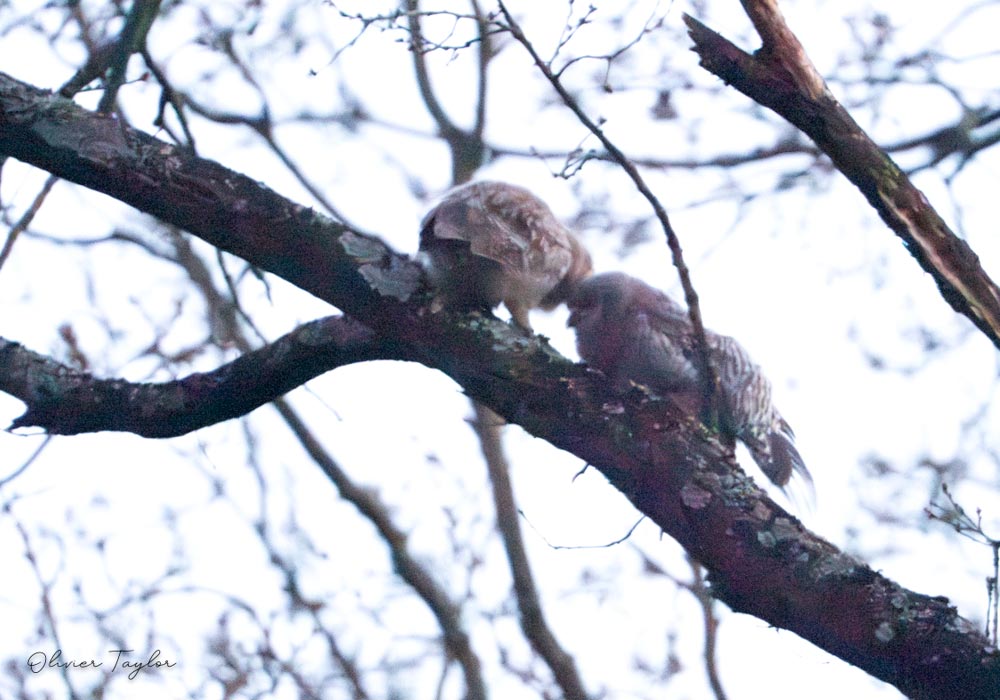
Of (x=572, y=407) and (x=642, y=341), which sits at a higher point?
(x=642, y=341)

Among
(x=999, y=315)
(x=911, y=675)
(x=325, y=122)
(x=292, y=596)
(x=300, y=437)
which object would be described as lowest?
(x=911, y=675)

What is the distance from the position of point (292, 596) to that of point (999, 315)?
17.8 ft

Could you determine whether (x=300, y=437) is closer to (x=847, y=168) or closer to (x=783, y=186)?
(x=783, y=186)

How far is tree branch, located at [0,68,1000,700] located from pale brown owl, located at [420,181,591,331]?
0.66 feet

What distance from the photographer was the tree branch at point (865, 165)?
104 inches

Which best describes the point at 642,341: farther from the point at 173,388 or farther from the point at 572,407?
the point at 173,388

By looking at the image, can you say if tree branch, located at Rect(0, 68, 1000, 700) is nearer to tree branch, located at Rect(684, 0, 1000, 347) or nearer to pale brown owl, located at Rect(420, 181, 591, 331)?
pale brown owl, located at Rect(420, 181, 591, 331)

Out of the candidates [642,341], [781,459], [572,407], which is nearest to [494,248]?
[572,407]

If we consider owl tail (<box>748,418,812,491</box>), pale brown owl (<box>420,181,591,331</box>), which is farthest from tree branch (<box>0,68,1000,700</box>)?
owl tail (<box>748,418,812,491</box>)

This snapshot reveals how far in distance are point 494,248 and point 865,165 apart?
1121mm

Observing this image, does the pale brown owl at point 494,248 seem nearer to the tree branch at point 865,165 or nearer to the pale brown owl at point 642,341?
the pale brown owl at point 642,341

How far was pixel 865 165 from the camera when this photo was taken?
264cm

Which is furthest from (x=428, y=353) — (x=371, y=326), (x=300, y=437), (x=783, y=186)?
(x=300, y=437)

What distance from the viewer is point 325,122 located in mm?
7320
